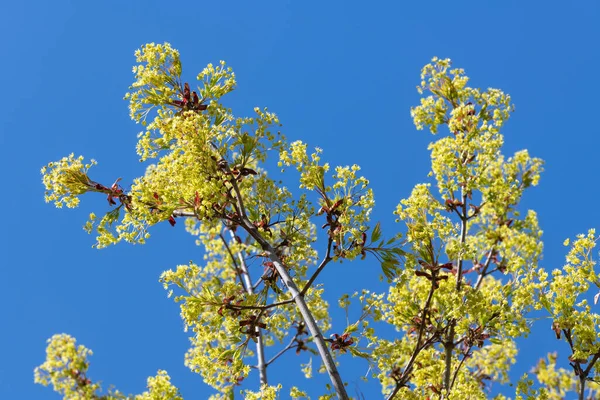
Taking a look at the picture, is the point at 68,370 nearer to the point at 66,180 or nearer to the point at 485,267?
the point at 66,180

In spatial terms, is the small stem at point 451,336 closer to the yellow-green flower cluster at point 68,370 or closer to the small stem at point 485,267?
the small stem at point 485,267

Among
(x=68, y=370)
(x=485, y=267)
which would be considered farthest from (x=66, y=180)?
(x=485, y=267)

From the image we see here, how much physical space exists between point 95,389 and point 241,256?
17.9 ft

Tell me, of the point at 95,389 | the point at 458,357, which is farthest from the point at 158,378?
the point at 458,357

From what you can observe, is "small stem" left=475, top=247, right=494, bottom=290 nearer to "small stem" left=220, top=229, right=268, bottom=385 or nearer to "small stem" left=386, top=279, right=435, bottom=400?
"small stem" left=386, top=279, right=435, bottom=400

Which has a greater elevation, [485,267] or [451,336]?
[485,267]

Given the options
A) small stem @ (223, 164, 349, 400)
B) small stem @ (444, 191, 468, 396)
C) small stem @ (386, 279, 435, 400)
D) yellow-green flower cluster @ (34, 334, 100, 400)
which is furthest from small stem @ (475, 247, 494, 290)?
yellow-green flower cluster @ (34, 334, 100, 400)

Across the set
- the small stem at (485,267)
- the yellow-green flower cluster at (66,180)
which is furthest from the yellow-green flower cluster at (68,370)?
the small stem at (485,267)

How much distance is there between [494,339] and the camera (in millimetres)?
7266

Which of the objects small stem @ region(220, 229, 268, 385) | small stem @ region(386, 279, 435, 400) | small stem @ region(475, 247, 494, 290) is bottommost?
small stem @ region(386, 279, 435, 400)

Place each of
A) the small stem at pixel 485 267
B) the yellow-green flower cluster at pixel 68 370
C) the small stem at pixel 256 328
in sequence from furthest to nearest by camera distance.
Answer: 1. the small stem at pixel 256 328
2. the small stem at pixel 485 267
3. the yellow-green flower cluster at pixel 68 370

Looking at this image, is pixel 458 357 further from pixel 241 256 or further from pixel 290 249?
pixel 241 256

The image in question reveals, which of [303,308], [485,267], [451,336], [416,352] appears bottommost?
[416,352]

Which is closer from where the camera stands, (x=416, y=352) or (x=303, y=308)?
(x=303, y=308)
